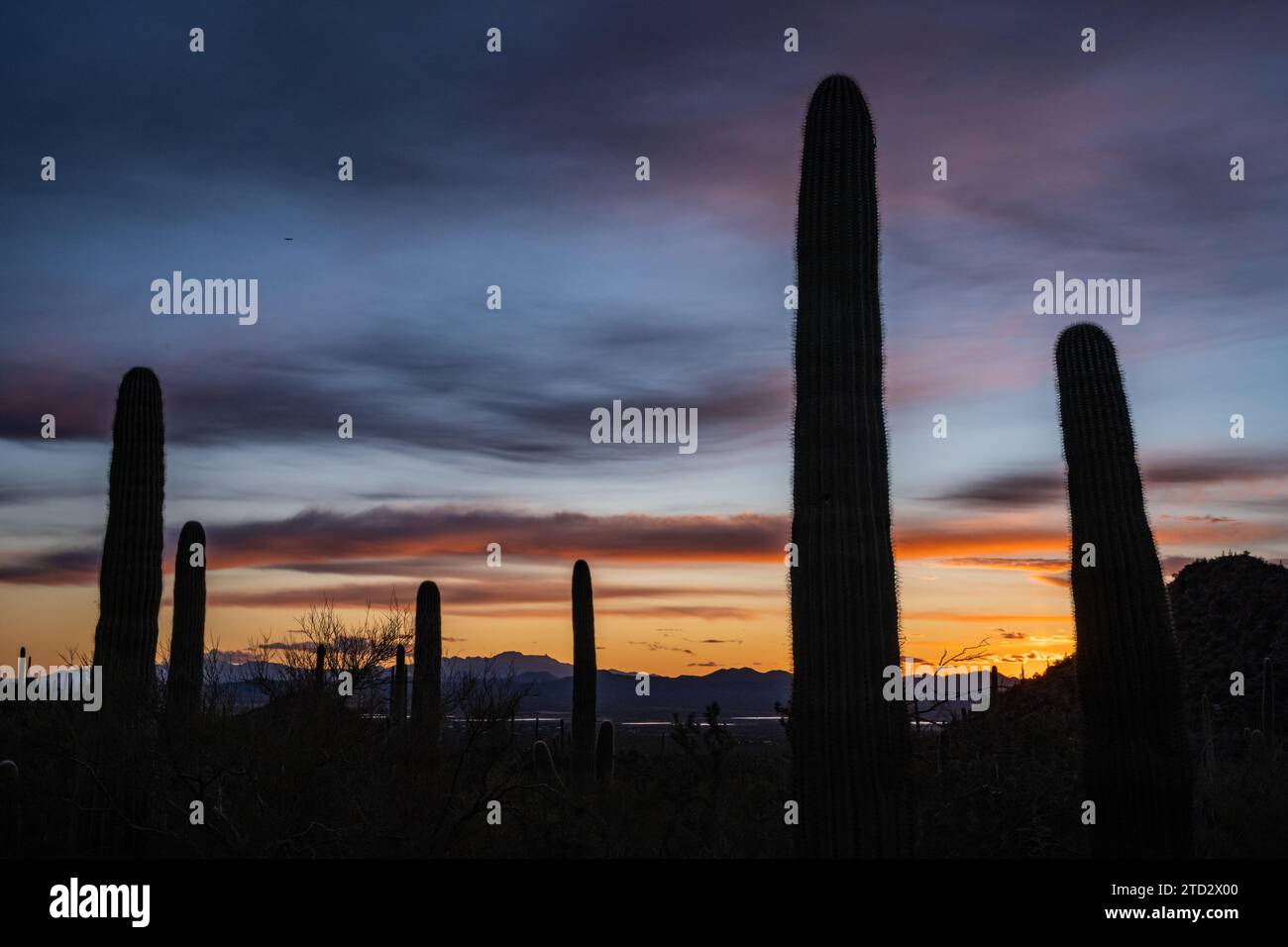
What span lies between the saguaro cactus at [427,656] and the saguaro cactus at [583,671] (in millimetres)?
2708

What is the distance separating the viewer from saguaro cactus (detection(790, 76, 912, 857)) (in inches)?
345

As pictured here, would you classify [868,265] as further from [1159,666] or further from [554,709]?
[554,709]

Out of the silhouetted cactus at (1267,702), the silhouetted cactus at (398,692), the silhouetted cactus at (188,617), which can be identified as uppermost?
the silhouetted cactus at (188,617)

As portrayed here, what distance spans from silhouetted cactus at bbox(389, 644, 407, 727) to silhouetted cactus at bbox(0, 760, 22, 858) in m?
4.64

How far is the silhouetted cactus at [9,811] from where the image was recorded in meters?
14.1

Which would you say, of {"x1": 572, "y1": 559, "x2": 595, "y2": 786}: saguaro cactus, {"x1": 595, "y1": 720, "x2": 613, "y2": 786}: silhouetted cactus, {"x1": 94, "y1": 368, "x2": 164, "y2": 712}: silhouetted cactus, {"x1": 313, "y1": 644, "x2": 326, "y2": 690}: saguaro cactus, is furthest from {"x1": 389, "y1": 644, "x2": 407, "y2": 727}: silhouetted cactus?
{"x1": 595, "y1": 720, "x2": 613, "y2": 786}: silhouetted cactus

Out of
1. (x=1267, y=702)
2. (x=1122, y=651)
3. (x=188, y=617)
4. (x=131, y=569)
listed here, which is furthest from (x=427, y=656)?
A: (x=1267, y=702)

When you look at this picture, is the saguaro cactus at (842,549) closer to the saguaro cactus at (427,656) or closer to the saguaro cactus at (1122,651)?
the saguaro cactus at (1122,651)

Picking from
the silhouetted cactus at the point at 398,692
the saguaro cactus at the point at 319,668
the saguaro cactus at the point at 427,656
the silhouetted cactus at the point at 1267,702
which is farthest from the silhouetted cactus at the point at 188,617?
the silhouetted cactus at the point at 1267,702

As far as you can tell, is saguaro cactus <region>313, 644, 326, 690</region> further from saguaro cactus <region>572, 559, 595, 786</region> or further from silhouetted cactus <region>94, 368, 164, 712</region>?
saguaro cactus <region>572, 559, 595, 786</region>

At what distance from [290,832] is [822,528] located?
279 inches

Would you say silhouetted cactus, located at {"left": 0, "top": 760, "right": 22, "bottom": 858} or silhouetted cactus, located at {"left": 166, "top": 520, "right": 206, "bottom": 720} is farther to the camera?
silhouetted cactus, located at {"left": 166, "top": 520, "right": 206, "bottom": 720}

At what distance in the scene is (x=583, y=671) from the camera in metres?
23.1
